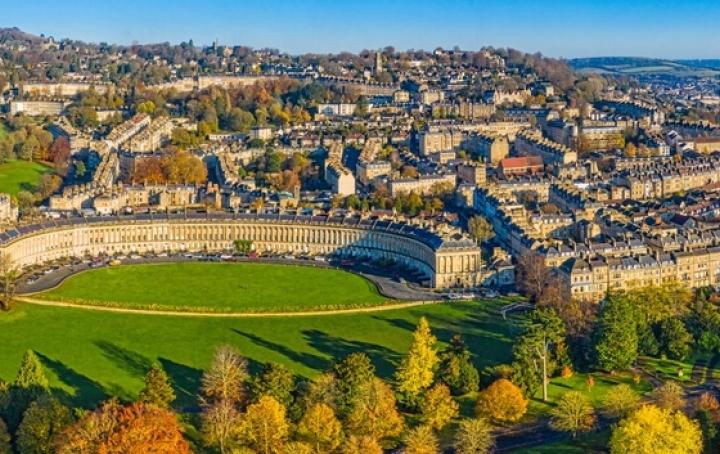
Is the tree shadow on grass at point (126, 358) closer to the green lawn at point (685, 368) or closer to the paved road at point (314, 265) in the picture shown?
the paved road at point (314, 265)

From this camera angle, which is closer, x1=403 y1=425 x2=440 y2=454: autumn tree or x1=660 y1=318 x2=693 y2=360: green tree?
x1=403 y1=425 x2=440 y2=454: autumn tree

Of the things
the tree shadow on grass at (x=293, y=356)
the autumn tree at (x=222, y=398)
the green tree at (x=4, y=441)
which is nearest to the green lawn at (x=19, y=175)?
the tree shadow on grass at (x=293, y=356)

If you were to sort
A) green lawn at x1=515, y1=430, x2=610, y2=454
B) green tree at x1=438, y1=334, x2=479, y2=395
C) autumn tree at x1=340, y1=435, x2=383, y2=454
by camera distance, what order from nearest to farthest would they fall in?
1. autumn tree at x1=340, y1=435, x2=383, y2=454
2. green lawn at x1=515, y1=430, x2=610, y2=454
3. green tree at x1=438, y1=334, x2=479, y2=395

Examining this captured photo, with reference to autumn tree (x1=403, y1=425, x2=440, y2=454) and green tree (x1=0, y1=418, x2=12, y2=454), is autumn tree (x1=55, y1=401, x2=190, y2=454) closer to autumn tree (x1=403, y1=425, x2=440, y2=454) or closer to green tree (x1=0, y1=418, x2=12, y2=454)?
green tree (x1=0, y1=418, x2=12, y2=454)

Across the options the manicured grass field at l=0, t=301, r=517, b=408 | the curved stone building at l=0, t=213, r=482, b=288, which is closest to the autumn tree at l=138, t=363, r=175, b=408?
the manicured grass field at l=0, t=301, r=517, b=408

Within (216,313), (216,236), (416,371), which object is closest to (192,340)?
(216,313)

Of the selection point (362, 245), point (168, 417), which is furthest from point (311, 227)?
point (168, 417)
